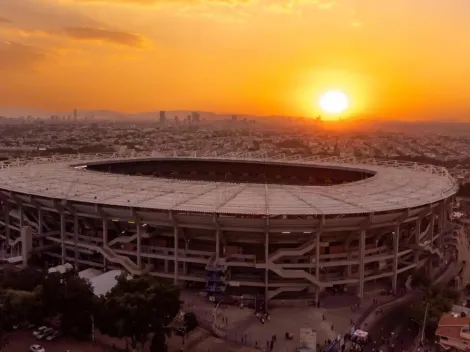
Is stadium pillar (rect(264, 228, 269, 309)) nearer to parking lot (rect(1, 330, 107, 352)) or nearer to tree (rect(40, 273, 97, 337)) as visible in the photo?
parking lot (rect(1, 330, 107, 352))

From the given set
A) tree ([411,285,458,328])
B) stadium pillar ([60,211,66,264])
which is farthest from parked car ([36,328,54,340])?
tree ([411,285,458,328])

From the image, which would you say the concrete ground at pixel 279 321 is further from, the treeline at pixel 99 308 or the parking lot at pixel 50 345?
the parking lot at pixel 50 345

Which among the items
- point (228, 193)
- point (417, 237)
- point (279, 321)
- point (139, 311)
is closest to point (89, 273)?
point (228, 193)

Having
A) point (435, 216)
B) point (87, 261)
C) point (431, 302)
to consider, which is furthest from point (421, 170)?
point (87, 261)

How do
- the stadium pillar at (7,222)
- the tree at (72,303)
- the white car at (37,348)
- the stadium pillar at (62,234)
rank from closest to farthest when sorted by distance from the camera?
the white car at (37,348) → the tree at (72,303) → the stadium pillar at (62,234) → the stadium pillar at (7,222)

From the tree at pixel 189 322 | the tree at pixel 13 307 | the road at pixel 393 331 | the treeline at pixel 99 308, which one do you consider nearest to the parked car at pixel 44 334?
the treeline at pixel 99 308

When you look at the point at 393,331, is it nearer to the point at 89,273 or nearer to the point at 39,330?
the point at 39,330
